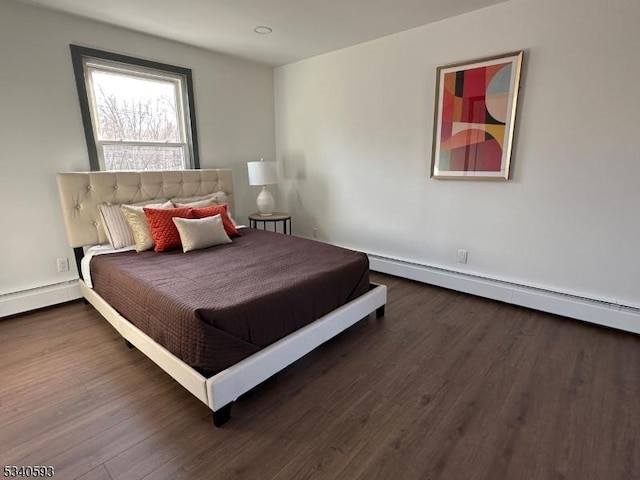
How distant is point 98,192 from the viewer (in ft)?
9.57

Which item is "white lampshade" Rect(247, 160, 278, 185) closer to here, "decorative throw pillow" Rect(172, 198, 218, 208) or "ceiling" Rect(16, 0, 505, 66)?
"decorative throw pillow" Rect(172, 198, 218, 208)

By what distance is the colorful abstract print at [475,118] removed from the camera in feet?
8.87

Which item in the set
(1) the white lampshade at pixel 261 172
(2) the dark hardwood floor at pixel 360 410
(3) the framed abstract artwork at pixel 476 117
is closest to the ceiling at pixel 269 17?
(3) the framed abstract artwork at pixel 476 117

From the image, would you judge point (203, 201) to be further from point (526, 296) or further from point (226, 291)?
point (526, 296)

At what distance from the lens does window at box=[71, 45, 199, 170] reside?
297 cm

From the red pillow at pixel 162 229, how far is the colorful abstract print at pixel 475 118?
8.17 feet

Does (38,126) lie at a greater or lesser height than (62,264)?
greater

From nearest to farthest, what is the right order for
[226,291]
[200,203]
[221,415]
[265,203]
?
1. [221,415]
2. [226,291]
3. [200,203]
4. [265,203]

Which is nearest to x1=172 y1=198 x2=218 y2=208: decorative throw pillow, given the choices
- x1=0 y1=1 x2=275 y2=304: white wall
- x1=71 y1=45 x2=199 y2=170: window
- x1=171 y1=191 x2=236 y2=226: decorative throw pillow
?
x1=171 y1=191 x2=236 y2=226: decorative throw pillow

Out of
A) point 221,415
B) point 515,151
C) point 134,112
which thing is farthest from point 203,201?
point 515,151

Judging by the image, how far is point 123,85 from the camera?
3.19 meters

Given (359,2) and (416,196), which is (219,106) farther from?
(416,196)

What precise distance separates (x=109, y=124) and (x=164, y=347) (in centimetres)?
241

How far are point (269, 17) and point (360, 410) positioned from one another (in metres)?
3.05
